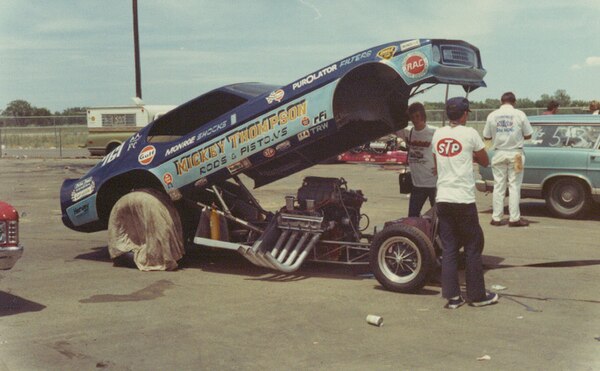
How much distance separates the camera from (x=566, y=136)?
483 inches

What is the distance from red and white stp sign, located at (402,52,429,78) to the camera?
22.4ft

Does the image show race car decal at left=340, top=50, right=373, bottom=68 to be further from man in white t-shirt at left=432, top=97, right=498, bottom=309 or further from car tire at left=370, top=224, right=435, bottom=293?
car tire at left=370, top=224, right=435, bottom=293

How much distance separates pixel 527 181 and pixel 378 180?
23.2ft

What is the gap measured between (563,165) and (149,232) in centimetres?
727

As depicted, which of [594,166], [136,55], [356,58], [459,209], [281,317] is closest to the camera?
[281,317]

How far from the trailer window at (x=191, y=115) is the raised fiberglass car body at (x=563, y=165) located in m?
5.63

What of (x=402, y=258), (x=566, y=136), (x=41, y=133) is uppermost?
(x=41, y=133)

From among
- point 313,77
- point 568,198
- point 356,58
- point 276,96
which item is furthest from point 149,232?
point 568,198

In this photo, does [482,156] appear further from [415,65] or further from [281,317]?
[281,317]

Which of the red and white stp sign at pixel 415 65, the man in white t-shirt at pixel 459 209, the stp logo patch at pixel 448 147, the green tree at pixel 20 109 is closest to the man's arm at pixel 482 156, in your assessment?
the man in white t-shirt at pixel 459 209

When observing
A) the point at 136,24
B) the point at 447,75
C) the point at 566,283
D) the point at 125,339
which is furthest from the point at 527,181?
the point at 136,24

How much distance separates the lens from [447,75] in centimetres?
691

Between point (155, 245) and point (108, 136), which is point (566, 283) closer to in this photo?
point (155, 245)

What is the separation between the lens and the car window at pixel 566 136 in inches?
475
